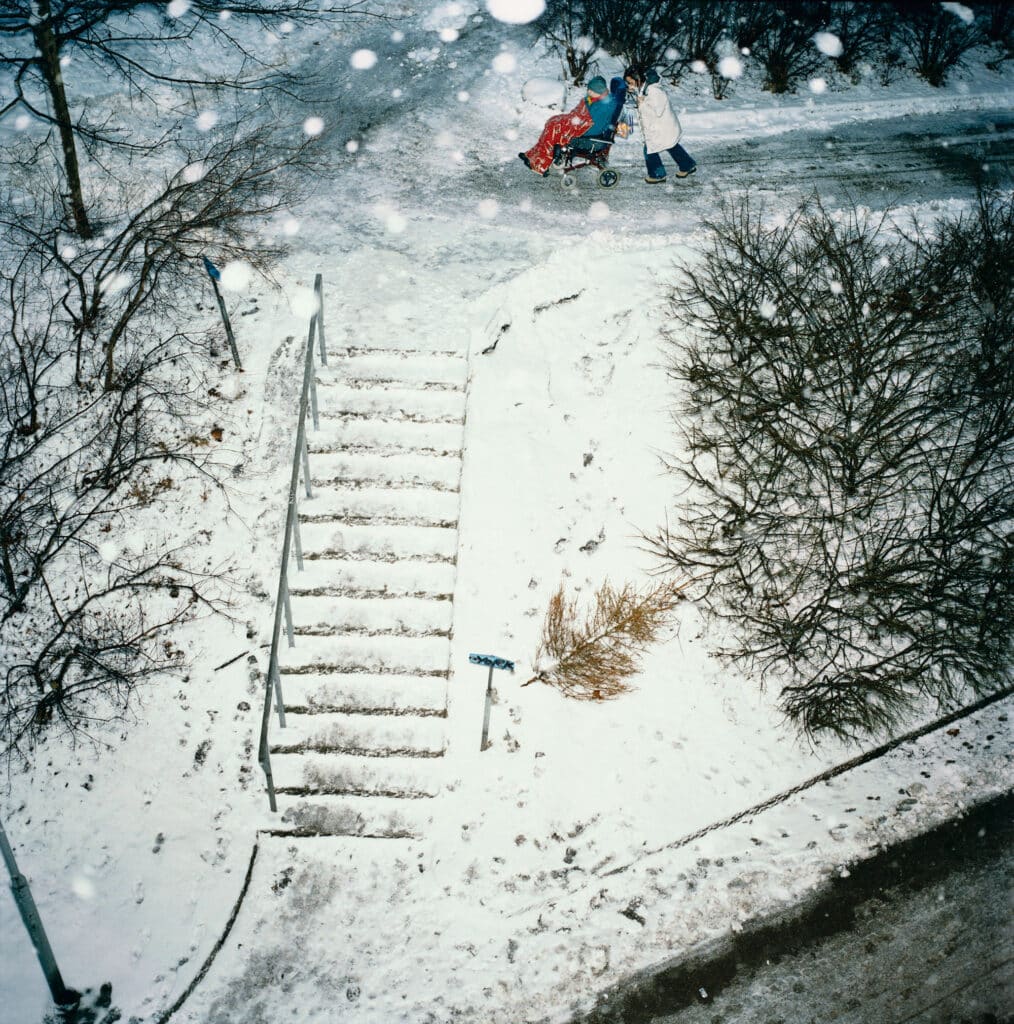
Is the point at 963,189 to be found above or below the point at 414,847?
above

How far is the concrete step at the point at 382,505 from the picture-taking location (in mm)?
9312

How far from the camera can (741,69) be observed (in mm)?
13992

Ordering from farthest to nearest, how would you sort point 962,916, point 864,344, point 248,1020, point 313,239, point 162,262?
point 313,239 < point 162,262 < point 864,344 < point 962,916 < point 248,1020

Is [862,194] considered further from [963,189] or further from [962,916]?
[962,916]

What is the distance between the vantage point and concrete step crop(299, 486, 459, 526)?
9.31m

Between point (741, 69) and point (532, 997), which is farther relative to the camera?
point (741, 69)

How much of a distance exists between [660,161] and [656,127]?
1.71 feet

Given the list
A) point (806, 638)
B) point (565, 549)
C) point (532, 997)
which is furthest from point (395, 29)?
point (532, 997)

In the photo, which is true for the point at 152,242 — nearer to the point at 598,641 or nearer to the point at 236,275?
the point at 236,275

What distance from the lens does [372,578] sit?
9062 millimetres

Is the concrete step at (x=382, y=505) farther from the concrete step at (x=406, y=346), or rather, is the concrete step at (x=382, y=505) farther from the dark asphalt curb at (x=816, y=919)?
the dark asphalt curb at (x=816, y=919)

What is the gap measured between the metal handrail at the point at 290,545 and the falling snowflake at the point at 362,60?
584cm

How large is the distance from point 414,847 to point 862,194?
11.5 meters

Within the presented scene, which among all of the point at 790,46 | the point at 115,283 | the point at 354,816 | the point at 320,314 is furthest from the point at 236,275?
the point at 790,46
